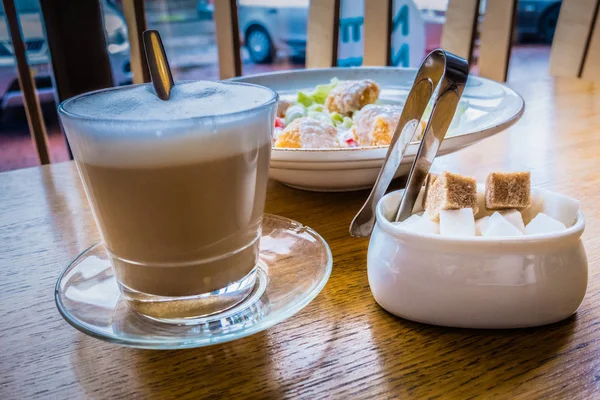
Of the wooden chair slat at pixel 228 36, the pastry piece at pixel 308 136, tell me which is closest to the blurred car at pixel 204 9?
the wooden chair slat at pixel 228 36

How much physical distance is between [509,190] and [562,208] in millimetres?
44

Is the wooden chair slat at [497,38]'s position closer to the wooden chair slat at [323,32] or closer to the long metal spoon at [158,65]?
the wooden chair slat at [323,32]

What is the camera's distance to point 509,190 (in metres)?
0.45

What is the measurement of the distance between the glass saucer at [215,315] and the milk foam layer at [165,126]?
12 centimetres

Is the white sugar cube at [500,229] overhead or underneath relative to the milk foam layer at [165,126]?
underneath

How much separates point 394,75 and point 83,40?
788mm

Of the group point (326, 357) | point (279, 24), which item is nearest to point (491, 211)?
point (326, 357)

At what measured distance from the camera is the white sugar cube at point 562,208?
44cm

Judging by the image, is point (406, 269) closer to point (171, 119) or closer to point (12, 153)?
point (171, 119)

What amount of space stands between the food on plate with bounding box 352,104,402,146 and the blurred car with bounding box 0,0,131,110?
8.25 ft

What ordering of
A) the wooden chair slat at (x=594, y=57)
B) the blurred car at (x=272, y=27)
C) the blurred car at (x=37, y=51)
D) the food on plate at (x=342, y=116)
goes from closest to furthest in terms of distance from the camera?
the food on plate at (x=342, y=116)
the wooden chair slat at (x=594, y=57)
the blurred car at (x=37, y=51)
the blurred car at (x=272, y=27)

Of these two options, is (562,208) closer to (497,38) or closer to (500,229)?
(500,229)

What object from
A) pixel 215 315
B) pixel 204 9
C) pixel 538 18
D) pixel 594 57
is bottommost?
pixel 538 18

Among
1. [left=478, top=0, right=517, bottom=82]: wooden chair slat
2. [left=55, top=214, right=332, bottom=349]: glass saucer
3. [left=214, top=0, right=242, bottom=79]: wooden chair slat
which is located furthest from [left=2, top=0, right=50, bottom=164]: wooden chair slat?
[left=478, top=0, right=517, bottom=82]: wooden chair slat
